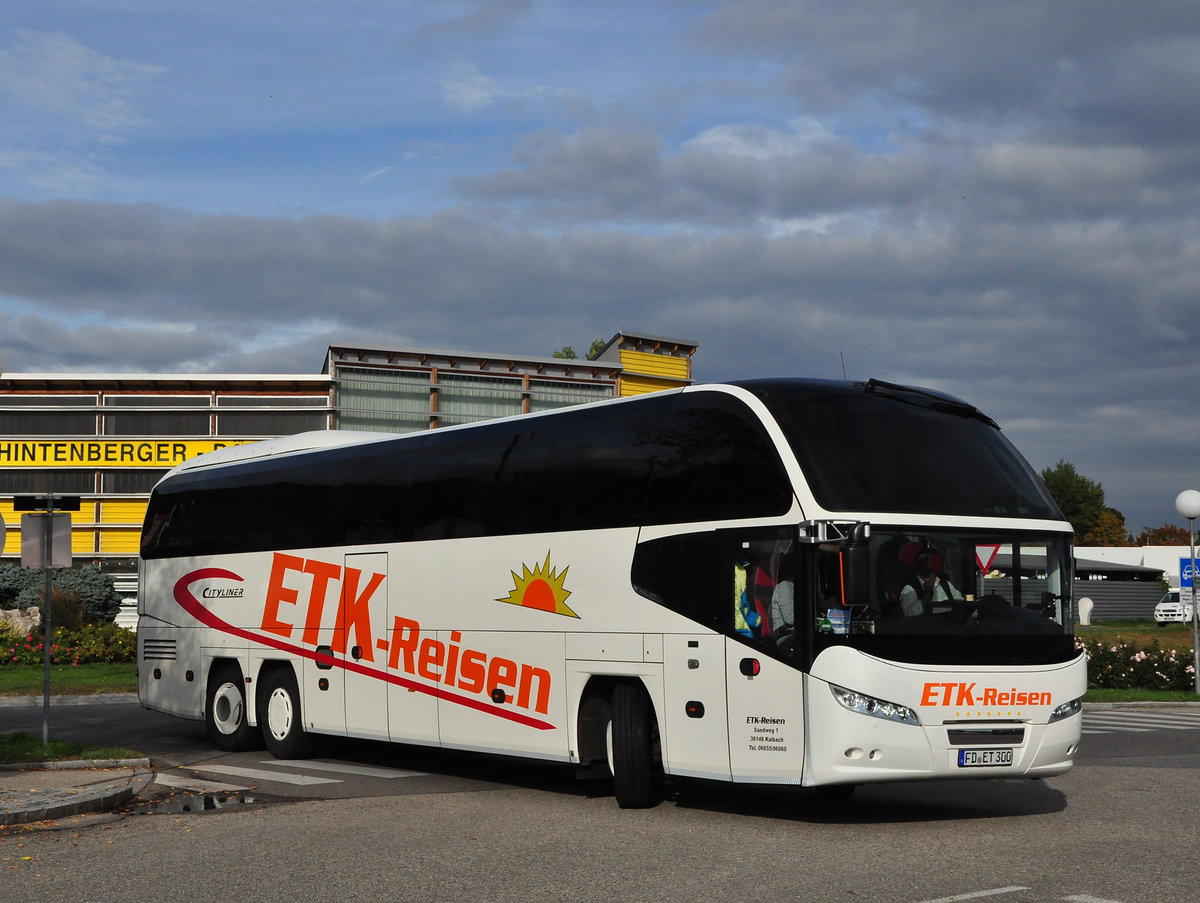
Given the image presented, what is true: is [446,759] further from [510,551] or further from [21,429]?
[21,429]

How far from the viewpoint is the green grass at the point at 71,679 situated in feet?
85.9

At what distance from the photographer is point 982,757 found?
10523mm

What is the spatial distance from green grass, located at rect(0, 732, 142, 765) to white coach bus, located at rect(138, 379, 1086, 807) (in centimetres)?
241

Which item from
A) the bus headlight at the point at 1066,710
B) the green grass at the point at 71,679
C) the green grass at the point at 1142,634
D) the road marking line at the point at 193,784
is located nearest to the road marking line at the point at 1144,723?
the green grass at the point at 1142,634

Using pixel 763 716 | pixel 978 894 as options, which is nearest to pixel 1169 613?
pixel 763 716

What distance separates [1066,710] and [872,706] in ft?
5.92

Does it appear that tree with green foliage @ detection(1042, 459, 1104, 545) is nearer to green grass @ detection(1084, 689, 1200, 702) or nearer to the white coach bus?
green grass @ detection(1084, 689, 1200, 702)

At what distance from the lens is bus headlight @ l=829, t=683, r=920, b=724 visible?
10352mm

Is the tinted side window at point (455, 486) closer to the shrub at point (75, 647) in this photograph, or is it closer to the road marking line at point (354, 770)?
the road marking line at point (354, 770)

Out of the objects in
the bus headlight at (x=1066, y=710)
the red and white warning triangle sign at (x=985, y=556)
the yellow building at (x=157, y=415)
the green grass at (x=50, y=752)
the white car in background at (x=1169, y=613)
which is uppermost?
the yellow building at (x=157, y=415)

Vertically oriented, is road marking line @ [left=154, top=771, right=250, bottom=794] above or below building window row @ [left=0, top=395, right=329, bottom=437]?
below

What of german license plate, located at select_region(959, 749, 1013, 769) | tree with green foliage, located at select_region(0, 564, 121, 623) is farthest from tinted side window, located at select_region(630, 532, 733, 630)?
tree with green foliage, located at select_region(0, 564, 121, 623)

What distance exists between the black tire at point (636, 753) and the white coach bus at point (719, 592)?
2 cm

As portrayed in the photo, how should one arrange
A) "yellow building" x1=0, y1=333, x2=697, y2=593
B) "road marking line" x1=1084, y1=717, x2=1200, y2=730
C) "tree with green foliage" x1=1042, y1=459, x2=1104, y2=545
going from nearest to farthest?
"road marking line" x1=1084, y1=717, x2=1200, y2=730
"yellow building" x1=0, y1=333, x2=697, y2=593
"tree with green foliage" x1=1042, y1=459, x2=1104, y2=545
